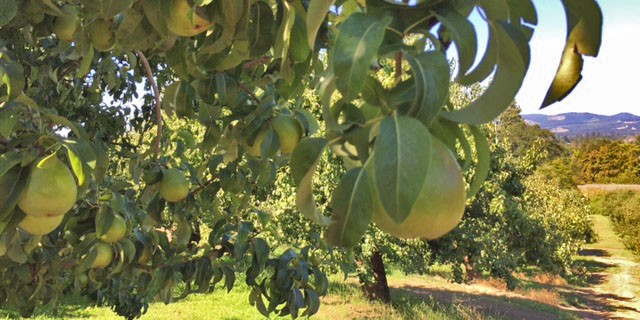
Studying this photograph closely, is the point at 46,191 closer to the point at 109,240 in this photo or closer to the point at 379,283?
the point at 109,240

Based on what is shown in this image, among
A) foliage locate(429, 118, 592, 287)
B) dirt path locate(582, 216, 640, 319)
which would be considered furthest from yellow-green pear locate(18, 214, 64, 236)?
dirt path locate(582, 216, 640, 319)

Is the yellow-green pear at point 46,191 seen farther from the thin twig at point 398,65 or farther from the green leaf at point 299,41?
the thin twig at point 398,65

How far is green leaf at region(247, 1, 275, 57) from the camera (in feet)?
2.36

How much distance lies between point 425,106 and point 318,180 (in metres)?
6.37

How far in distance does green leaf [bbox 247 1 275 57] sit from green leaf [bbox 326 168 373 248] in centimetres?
38

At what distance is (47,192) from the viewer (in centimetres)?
72

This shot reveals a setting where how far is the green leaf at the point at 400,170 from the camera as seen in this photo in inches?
12.9

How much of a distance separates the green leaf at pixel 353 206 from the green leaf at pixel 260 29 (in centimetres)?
38

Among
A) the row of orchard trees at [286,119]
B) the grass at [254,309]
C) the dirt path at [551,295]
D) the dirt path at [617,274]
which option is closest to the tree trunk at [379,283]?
the grass at [254,309]

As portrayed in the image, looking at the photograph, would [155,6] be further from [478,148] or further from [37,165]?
[478,148]

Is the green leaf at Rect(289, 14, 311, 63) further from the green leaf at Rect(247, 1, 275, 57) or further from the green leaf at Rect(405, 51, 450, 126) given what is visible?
the green leaf at Rect(405, 51, 450, 126)

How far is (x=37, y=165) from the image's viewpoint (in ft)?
2.40

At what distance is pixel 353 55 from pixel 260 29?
15.1 inches

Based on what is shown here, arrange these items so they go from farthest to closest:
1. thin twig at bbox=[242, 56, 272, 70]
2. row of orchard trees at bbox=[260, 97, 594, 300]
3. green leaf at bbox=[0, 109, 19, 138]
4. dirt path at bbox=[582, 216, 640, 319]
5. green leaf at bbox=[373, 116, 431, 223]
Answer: dirt path at bbox=[582, 216, 640, 319], row of orchard trees at bbox=[260, 97, 594, 300], thin twig at bbox=[242, 56, 272, 70], green leaf at bbox=[0, 109, 19, 138], green leaf at bbox=[373, 116, 431, 223]
